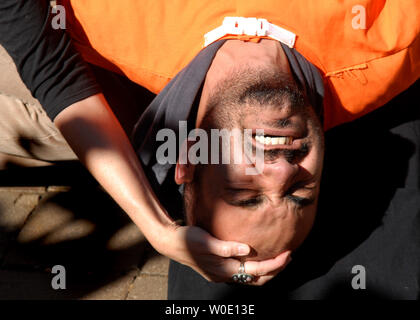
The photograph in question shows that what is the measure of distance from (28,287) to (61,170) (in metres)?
0.65

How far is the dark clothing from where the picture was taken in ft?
7.21

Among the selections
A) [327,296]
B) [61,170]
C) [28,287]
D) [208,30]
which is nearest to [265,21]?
[208,30]

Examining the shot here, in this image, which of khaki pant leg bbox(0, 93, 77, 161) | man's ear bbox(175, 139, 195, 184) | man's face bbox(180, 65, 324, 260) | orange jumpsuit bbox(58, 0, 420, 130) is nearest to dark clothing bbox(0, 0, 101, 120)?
orange jumpsuit bbox(58, 0, 420, 130)

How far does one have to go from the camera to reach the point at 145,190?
2135 mm

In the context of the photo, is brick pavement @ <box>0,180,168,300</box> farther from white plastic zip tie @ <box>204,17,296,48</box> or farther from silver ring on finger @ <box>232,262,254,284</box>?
white plastic zip tie @ <box>204,17,296,48</box>

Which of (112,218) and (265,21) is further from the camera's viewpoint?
(112,218)

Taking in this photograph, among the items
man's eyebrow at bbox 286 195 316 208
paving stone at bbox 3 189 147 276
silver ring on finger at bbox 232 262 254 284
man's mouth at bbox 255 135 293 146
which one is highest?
man's mouth at bbox 255 135 293 146

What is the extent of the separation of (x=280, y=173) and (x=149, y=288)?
3.24 feet

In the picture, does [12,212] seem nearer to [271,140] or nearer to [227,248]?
[227,248]

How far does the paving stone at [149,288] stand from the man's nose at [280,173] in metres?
0.91

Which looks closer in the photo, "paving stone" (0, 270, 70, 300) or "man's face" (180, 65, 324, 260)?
"man's face" (180, 65, 324, 260)

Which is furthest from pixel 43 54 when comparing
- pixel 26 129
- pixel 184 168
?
pixel 184 168
